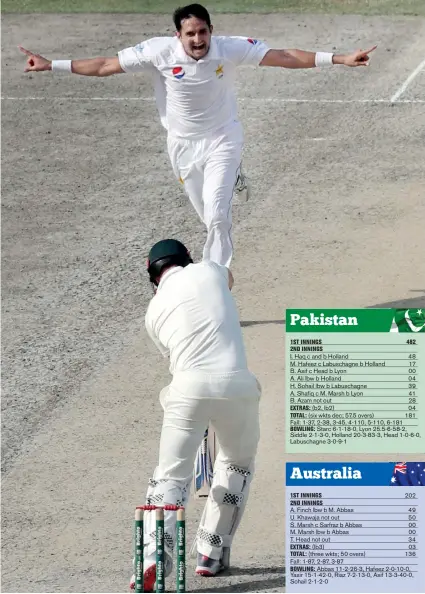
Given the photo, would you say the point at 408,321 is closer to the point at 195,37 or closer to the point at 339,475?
the point at 339,475

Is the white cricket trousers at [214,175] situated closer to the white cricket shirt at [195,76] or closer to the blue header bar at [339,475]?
the white cricket shirt at [195,76]

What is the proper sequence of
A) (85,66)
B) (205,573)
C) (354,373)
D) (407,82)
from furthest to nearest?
(407,82) → (85,66) → (205,573) → (354,373)

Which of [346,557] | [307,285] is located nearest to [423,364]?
[346,557]

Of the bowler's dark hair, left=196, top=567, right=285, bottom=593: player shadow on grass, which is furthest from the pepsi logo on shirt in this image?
left=196, top=567, right=285, bottom=593: player shadow on grass

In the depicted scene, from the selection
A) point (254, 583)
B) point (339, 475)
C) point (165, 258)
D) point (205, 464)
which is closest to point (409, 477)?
point (339, 475)

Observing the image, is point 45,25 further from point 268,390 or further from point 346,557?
point 346,557

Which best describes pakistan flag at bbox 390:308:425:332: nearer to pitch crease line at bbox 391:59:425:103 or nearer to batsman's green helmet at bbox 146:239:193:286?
batsman's green helmet at bbox 146:239:193:286

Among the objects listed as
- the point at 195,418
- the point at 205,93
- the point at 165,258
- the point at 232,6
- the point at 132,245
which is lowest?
the point at 195,418
